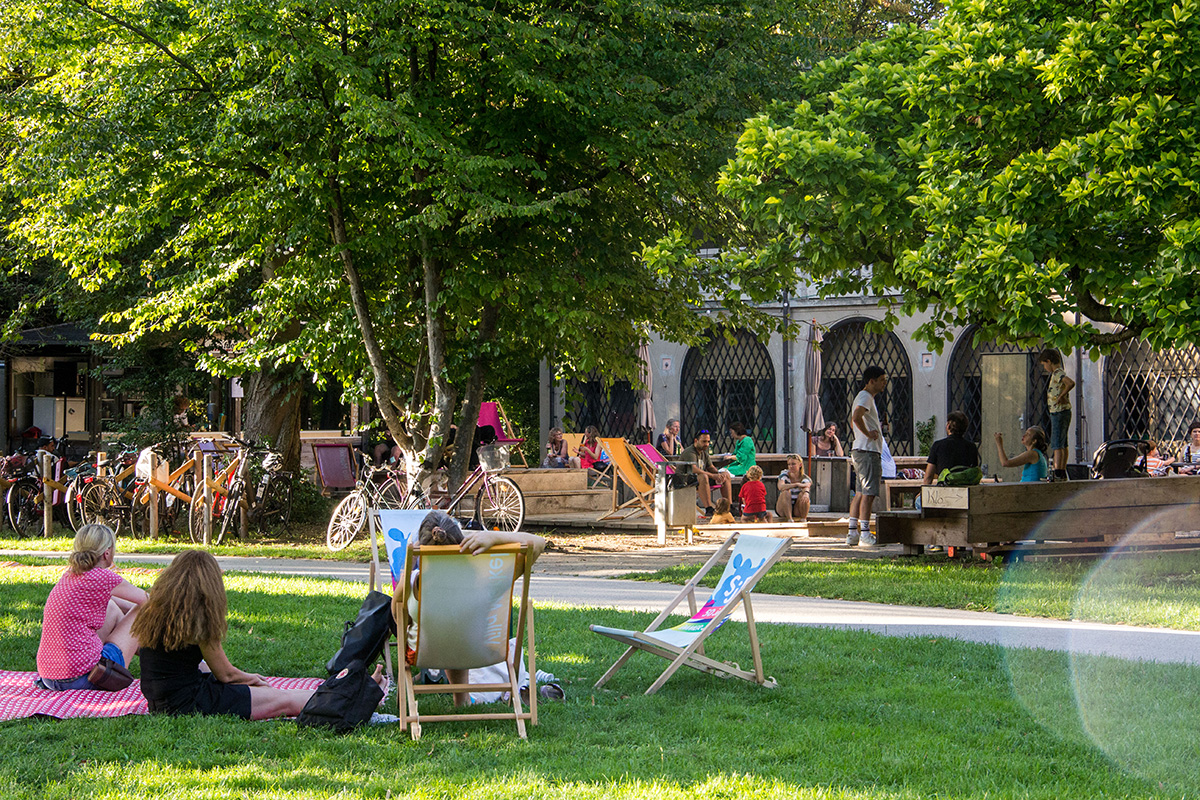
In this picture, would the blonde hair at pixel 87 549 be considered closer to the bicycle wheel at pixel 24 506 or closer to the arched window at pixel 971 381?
the bicycle wheel at pixel 24 506

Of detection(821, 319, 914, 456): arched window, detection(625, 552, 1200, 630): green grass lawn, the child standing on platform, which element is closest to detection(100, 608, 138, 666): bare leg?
detection(625, 552, 1200, 630): green grass lawn

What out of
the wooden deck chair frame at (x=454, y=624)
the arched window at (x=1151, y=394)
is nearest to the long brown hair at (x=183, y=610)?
the wooden deck chair frame at (x=454, y=624)

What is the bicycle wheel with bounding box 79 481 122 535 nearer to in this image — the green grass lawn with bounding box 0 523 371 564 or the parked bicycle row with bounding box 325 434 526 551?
the green grass lawn with bounding box 0 523 371 564

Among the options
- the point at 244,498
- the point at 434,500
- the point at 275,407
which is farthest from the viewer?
the point at 275,407

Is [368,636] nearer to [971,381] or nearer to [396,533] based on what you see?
[396,533]

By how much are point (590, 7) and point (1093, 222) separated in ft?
20.2

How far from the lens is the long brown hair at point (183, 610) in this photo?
5324mm

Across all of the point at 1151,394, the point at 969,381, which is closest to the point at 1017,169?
the point at 1151,394

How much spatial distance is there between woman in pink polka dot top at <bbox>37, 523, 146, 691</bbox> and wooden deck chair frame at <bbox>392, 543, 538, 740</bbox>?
1.52 meters

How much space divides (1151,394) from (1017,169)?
46.6 ft

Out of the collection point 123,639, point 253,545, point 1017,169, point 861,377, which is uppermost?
point 1017,169

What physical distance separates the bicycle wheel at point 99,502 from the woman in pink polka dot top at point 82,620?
10186 millimetres

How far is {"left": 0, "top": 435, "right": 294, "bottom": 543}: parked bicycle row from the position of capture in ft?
49.6

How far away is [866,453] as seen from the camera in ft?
42.4
